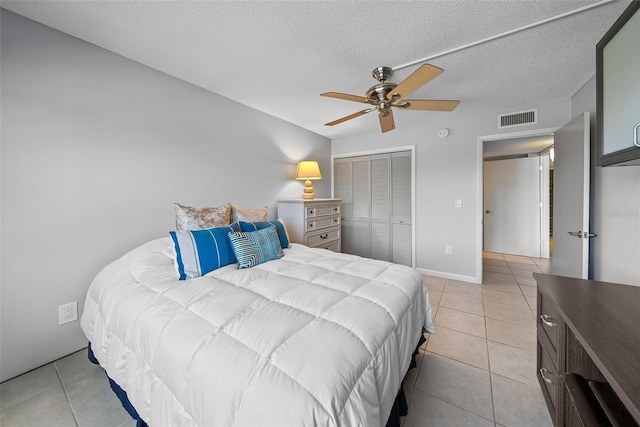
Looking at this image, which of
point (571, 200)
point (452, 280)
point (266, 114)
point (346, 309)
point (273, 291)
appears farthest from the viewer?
point (452, 280)

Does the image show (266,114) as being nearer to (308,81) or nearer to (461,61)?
(308,81)

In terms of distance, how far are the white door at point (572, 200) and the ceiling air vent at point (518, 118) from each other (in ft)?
1.59

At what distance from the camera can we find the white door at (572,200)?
2.02m

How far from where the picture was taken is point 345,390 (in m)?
0.77

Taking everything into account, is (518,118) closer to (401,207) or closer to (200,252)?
(401,207)

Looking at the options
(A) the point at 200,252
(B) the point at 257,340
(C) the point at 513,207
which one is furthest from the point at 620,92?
(C) the point at 513,207

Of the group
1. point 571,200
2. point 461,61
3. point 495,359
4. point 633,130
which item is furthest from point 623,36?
point 495,359

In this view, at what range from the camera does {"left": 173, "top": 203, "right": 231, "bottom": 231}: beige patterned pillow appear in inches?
79.7

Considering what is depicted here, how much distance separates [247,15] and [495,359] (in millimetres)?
2917

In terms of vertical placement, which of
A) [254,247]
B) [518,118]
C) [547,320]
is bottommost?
[547,320]

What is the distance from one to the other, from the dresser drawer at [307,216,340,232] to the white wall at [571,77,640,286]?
2630mm

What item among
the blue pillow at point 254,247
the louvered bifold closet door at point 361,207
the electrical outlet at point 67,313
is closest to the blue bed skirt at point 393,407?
the electrical outlet at point 67,313

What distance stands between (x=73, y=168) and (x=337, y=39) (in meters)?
2.13

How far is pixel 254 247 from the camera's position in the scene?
1883 mm
